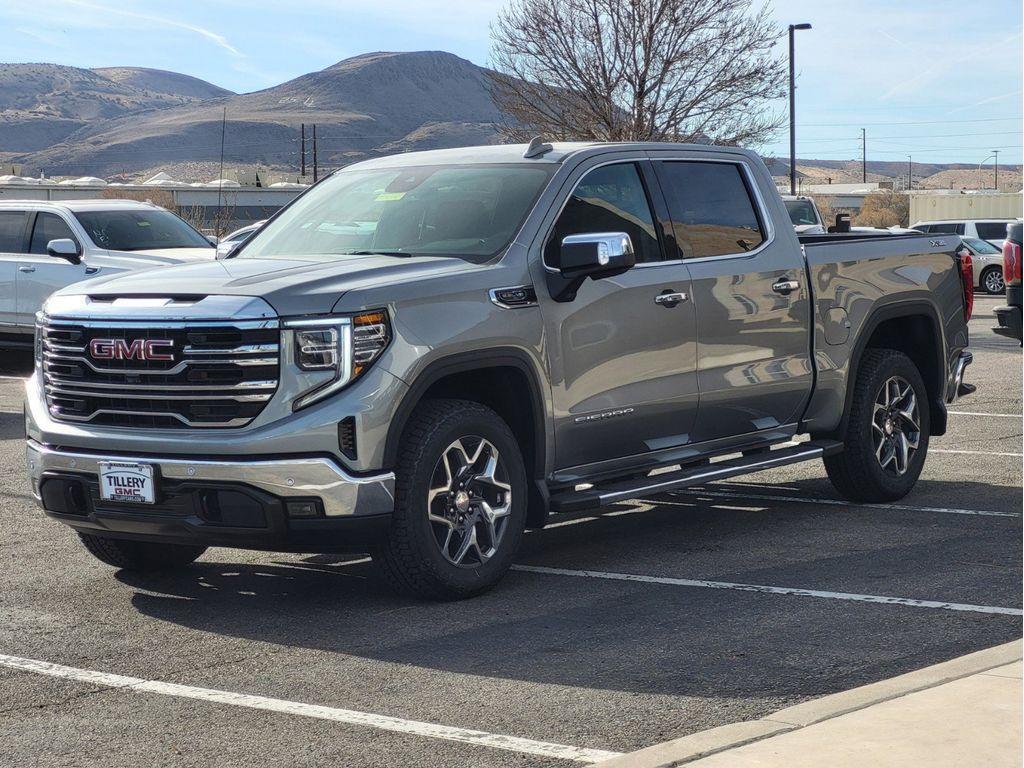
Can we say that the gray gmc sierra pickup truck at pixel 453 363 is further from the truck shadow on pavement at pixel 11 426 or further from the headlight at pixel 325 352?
the truck shadow on pavement at pixel 11 426

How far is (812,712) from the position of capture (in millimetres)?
4816

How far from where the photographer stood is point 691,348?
772 centimetres

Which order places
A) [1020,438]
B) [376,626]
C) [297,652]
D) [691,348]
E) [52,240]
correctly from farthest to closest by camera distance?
[52,240], [1020,438], [691,348], [376,626], [297,652]

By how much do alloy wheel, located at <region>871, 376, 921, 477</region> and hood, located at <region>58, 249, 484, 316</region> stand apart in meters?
3.44

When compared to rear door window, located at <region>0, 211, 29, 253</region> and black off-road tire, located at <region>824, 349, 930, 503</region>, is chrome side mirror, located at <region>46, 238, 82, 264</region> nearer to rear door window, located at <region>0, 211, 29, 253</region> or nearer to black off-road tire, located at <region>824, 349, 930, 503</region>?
rear door window, located at <region>0, 211, 29, 253</region>

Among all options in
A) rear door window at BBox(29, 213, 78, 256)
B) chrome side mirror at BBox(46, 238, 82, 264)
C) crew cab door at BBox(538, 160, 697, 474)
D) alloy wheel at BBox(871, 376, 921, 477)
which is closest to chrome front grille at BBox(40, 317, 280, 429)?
crew cab door at BBox(538, 160, 697, 474)

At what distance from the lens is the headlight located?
20.2ft

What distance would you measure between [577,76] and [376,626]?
35.4 m

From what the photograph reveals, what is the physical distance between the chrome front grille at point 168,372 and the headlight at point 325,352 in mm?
95

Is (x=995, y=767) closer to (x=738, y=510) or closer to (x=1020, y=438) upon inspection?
(x=738, y=510)

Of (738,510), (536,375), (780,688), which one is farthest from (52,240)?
(780,688)

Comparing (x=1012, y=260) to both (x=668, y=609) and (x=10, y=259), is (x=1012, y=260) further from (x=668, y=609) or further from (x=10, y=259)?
(x=10, y=259)

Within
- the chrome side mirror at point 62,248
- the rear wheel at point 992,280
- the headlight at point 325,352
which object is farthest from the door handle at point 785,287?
the rear wheel at point 992,280

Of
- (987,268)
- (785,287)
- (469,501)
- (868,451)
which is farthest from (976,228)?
(469,501)
